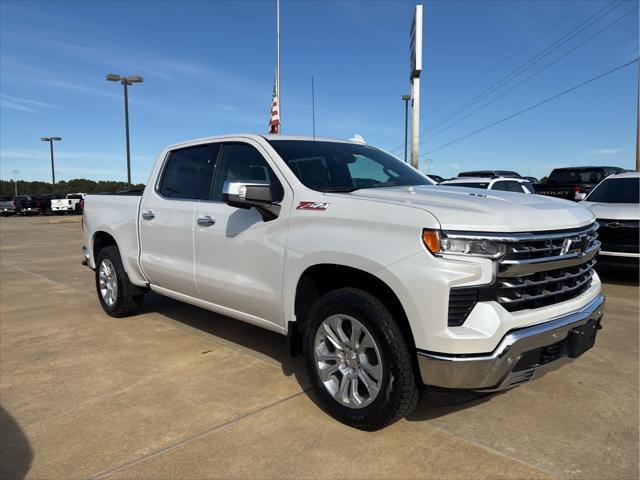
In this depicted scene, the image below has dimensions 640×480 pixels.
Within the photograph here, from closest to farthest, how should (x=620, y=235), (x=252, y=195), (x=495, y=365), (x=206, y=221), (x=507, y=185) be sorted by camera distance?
(x=495, y=365), (x=252, y=195), (x=206, y=221), (x=620, y=235), (x=507, y=185)

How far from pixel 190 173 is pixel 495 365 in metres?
3.15

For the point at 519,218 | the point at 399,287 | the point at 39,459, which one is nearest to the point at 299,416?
the point at 399,287

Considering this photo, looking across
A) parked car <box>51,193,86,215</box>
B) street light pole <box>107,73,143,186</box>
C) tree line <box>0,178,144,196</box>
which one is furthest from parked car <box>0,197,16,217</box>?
tree line <box>0,178,144,196</box>

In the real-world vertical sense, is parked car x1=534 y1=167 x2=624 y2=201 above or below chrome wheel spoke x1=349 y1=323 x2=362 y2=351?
above

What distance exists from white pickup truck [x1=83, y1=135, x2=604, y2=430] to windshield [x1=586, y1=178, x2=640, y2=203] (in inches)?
219

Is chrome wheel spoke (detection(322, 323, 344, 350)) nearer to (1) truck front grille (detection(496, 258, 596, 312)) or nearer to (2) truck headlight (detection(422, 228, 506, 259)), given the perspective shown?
(2) truck headlight (detection(422, 228, 506, 259))

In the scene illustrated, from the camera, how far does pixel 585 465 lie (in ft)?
8.68

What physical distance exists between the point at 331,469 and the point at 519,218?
1.64 m

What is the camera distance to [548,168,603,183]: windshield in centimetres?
1438

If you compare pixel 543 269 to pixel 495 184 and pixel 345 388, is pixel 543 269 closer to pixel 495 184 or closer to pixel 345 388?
pixel 345 388

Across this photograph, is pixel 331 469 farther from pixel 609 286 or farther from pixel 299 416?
pixel 609 286

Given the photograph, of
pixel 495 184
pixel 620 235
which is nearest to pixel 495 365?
pixel 620 235

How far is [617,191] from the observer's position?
8227 millimetres

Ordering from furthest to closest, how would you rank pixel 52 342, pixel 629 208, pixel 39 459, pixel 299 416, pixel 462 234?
pixel 629 208
pixel 52 342
pixel 299 416
pixel 39 459
pixel 462 234
